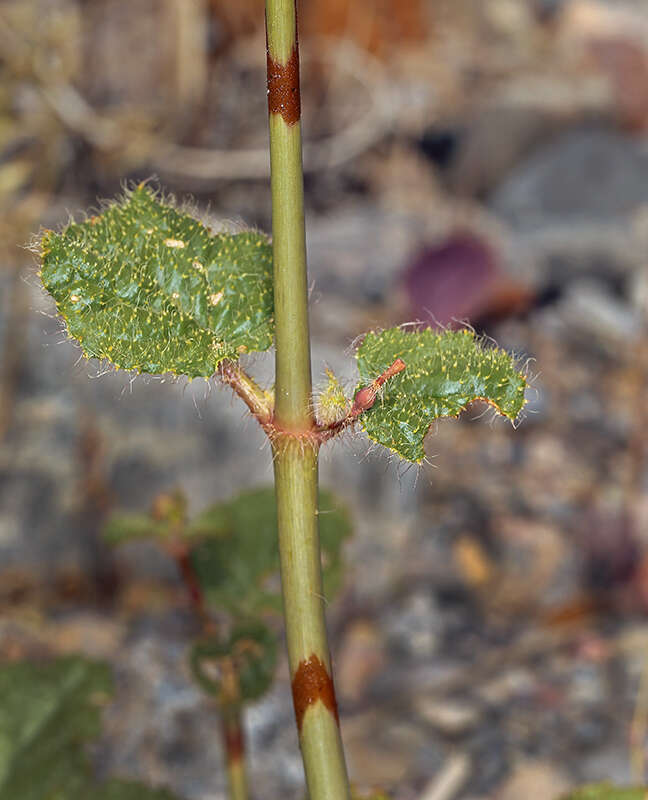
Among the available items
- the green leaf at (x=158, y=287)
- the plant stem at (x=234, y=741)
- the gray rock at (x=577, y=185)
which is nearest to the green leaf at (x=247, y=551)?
the plant stem at (x=234, y=741)

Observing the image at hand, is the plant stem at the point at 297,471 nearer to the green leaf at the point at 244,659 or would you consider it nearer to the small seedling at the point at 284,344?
the small seedling at the point at 284,344

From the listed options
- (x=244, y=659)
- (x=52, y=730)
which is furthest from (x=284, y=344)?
(x=52, y=730)

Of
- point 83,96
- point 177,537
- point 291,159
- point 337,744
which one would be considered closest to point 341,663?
point 177,537

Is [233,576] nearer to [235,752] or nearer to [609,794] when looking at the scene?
[235,752]

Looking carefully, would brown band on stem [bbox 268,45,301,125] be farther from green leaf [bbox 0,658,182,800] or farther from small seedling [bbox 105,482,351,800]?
green leaf [bbox 0,658,182,800]

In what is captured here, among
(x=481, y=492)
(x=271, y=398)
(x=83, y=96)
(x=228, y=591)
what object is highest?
(x=83, y=96)

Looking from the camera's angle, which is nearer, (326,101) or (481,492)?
(481,492)

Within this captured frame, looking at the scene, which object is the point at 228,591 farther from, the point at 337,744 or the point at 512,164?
the point at 512,164

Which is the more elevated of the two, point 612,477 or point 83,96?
point 83,96
